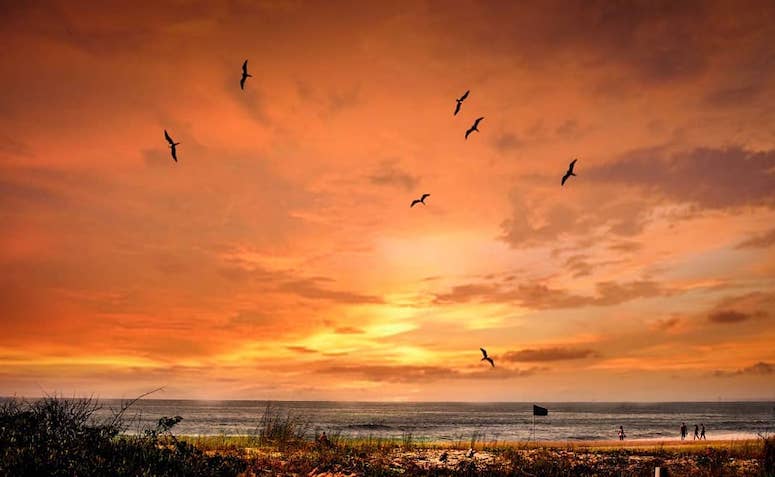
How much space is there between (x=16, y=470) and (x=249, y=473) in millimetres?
7457

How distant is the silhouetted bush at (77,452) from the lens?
15.2 metres

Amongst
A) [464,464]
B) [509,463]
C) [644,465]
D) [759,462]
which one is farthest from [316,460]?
[759,462]

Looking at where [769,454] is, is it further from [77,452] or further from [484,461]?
[77,452]

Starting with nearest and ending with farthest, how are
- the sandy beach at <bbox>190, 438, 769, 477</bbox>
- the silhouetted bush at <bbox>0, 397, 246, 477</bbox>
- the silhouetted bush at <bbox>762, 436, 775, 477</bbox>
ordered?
the silhouetted bush at <bbox>0, 397, 246, 477</bbox> → the sandy beach at <bbox>190, 438, 769, 477</bbox> → the silhouetted bush at <bbox>762, 436, 775, 477</bbox>

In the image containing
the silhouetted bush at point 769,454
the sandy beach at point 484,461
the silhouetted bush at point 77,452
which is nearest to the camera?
the silhouetted bush at point 77,452

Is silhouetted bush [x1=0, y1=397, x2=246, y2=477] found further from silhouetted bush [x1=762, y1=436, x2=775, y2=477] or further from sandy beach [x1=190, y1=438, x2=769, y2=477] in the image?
silhouetted bush [x1=762, y1=436, x2=775, y2=477]

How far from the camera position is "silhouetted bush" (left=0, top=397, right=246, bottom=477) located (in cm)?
1518

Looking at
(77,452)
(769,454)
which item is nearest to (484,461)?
(769,454)

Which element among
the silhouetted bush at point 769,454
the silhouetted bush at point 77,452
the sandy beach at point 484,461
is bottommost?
the sandy beach at point 484,461

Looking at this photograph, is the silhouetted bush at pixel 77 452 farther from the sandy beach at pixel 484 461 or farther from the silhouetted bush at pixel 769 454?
the silhouetted bush at pixel 769 454

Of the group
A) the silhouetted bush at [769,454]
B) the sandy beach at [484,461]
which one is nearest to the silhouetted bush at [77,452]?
the sandy beach at [484,461]

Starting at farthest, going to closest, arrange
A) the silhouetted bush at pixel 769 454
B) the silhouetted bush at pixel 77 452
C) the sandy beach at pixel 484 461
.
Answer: the silhouetted bush at pixel 769 454 → the sandy beach at pixel 484 461 → the silhouetted bush at pixel 77 452

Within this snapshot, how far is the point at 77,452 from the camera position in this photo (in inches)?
652

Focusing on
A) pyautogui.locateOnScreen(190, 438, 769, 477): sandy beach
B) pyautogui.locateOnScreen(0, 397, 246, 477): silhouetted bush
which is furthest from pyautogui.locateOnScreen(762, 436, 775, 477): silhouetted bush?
pyautogui.locateOnScreen(0, 397, 246, 477): silhouetted bush
